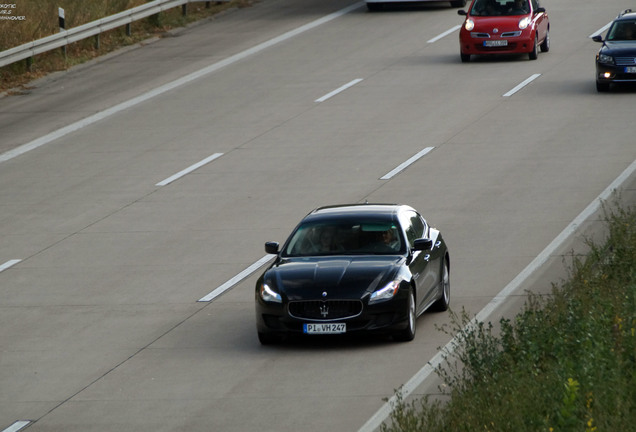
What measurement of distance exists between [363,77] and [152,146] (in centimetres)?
767

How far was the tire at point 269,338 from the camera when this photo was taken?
42.7 ft

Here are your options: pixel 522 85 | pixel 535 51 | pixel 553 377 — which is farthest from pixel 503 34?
pixel 553 377

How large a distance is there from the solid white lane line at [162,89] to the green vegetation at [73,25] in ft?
13.1

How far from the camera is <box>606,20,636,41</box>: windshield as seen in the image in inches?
1142

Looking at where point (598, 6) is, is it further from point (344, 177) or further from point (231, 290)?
point (231, 290)

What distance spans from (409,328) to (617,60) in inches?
662

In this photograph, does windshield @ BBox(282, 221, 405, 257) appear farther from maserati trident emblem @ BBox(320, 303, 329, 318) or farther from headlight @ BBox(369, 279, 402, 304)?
maserati trident emblem @ BBox(320, 303, 329, 318)

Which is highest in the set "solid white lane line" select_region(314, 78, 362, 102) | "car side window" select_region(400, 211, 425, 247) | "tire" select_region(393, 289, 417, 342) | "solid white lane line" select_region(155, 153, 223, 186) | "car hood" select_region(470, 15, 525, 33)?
"car side window" select_region(400, 211, 425, 247)

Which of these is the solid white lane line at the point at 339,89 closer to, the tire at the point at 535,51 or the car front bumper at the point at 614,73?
the tire at the point at 535,51

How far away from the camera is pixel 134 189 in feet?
73.3

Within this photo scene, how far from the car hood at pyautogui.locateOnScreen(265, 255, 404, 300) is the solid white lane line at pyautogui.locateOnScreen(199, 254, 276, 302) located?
2188mm

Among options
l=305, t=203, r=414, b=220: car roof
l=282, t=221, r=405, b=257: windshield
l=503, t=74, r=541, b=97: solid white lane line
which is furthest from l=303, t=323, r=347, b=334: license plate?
l=503, t=74, r=541, b=97: solid white lane line

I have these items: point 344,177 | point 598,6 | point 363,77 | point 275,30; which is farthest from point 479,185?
point 598,6

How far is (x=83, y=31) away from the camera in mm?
35625
